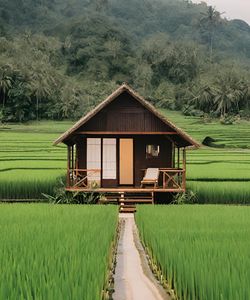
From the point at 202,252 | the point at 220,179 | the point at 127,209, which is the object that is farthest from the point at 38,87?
the point at 202,252

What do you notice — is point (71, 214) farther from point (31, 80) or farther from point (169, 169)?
point (31, 80)

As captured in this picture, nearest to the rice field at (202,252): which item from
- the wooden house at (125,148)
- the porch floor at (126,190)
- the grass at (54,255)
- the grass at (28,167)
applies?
the grass at (54,255)

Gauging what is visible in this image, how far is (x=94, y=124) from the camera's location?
20734 mm

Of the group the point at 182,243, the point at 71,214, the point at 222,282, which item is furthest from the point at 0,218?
the point at 222,282

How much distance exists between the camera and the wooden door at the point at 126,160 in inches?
872

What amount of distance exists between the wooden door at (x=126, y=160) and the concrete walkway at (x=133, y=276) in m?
9.71

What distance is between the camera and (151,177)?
19484 mm

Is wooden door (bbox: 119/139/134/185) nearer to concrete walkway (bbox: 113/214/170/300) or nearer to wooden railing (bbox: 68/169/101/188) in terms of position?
wooden railing (bbox: 68/169/101/188)

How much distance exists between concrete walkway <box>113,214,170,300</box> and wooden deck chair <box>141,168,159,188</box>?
6.78 m

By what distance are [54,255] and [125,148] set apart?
49.6ft

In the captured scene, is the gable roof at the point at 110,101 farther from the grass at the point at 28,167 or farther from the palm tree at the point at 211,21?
the palm tree at the point at 211,21

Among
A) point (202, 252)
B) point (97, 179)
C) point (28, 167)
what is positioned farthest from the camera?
point (28, 167)

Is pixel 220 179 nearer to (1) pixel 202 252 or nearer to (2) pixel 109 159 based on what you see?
(2) pixel 109 159

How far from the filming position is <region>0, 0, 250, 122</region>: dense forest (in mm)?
63625
